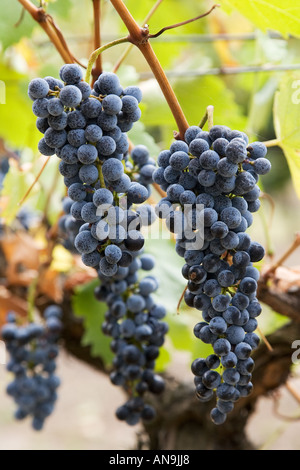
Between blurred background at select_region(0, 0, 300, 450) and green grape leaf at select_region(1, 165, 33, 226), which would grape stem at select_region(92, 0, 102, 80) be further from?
green grape leaf at select_region(1, 165, 33, 226)

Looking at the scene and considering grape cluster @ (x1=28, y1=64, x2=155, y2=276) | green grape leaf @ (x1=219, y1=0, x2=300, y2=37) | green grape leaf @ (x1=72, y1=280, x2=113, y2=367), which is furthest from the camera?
green grape leaf @ (x1=72, y1=280, x2=113, y2=367)

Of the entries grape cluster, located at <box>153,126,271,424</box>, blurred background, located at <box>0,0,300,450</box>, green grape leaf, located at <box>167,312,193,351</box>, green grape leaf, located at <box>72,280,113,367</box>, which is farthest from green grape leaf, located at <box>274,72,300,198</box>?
green grape leaf, located at <box>72,280,113,367</box>

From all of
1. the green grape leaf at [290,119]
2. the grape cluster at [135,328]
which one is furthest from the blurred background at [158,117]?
the grape cluster at [135,328]

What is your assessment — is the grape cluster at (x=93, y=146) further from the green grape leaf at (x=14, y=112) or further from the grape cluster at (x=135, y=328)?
the green grape leaf at (x=14, y=112)

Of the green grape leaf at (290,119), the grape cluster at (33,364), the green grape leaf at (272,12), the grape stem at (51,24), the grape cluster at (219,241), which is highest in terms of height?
the green grape leaf at (272,12)

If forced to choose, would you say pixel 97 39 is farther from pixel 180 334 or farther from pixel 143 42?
pixel 180 334

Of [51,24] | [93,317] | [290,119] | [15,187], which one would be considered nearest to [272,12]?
[290,119]
